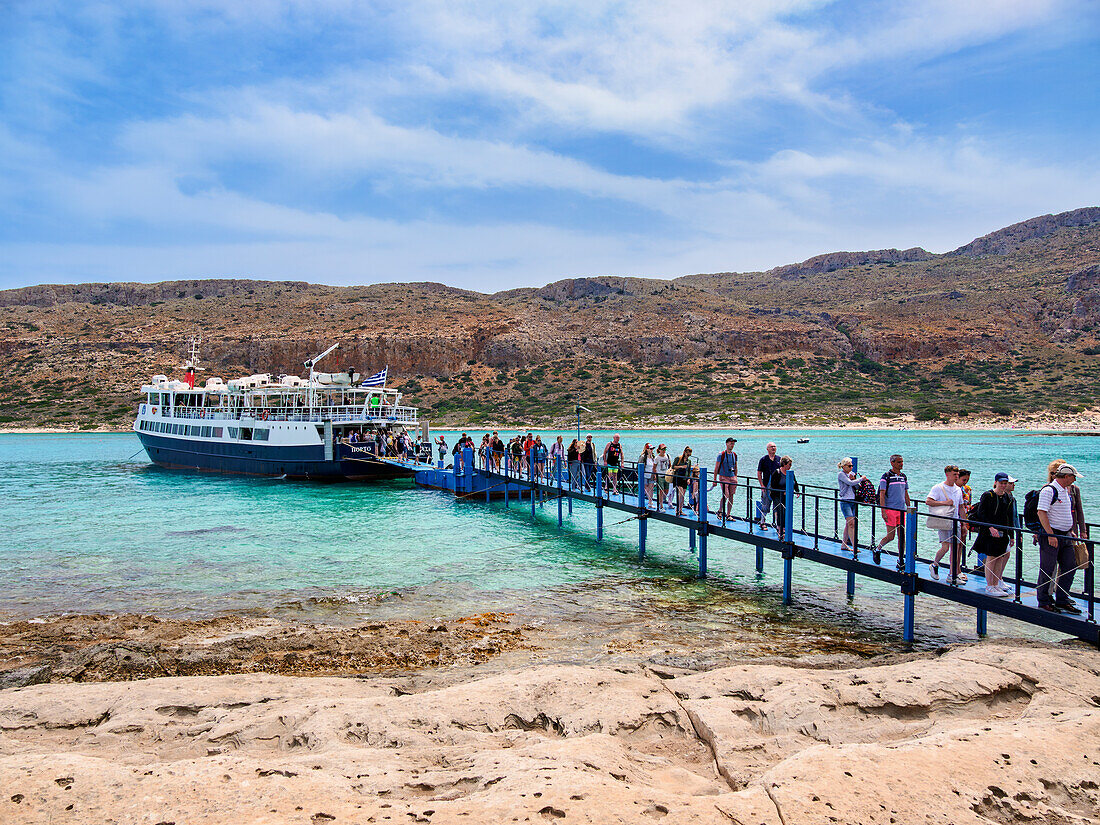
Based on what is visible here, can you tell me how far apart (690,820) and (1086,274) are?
365 feet

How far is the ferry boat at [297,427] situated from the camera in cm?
3812

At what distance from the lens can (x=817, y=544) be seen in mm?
12422

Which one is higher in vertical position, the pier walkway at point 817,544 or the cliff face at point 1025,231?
the cliff face at point 1025,231

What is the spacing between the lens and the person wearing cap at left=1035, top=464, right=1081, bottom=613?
8312 millimetres

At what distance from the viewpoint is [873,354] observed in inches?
3627

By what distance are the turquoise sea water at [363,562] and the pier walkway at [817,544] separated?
2.07 feet

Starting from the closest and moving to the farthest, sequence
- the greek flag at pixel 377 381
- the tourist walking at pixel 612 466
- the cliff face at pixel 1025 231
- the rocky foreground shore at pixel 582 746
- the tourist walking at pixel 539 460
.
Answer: the rocky foreground shore at pixel 582 746
the tourist walking at pixel 612 466
the tourist walking at pixel 539 460
the greek flag at pixel 377 381
the cliff face at pixel 1025 231

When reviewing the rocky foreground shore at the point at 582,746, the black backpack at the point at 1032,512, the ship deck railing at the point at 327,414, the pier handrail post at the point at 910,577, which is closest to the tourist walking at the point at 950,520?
the pier handrail post at the point at 910,577

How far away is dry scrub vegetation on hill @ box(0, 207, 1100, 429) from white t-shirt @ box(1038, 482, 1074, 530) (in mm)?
67364

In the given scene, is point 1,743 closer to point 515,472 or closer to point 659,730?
point 659,730

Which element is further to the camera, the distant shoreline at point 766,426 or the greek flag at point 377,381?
the distant shoreline at point 766,426

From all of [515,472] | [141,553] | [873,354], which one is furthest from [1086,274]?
[141,553]

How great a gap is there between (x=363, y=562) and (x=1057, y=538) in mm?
14415

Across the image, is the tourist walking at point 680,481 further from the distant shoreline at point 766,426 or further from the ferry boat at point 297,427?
the distant shoreline at point 766,426
